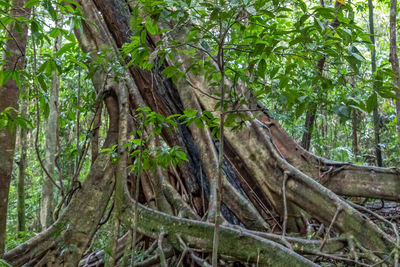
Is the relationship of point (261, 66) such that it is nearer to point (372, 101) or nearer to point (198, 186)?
point (372, 101)

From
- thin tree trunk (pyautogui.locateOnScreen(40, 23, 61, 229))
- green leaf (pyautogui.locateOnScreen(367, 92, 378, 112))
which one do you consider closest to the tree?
green leaf (pyautogui.locateOnScreen(367, 92, 378, 112))

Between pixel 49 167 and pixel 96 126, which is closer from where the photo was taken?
pixel 96 126

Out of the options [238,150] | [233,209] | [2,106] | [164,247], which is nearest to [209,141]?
[238,150]

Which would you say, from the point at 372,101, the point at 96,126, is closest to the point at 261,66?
the point at 372,101

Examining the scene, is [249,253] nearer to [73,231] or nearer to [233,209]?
[233,209]

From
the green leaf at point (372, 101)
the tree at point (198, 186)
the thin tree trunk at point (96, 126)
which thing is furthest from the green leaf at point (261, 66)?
the thin tree trunk at point (96, 126)

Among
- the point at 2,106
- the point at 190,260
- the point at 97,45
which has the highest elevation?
the point at 97,45

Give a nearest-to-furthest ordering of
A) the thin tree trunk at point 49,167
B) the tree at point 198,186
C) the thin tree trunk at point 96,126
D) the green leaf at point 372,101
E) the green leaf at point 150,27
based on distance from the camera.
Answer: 1. the green leaf at point 372,101
2. the green leaf at point 150,27
3. the tree at point 198,186
4. the thin tree trunk at point 96,126
5. the thin tree trunk at point 49,167

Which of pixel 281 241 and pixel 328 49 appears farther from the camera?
pixel 281 241

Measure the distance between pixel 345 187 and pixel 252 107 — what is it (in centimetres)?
199

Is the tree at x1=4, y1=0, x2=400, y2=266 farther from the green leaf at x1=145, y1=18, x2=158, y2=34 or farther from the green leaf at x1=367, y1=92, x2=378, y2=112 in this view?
the green leaf at x1=367, y1=92, x2=378, y2=112

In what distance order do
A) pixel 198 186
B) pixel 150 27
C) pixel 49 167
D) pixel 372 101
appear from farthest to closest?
pixel 49 167 → pixel 198 186 → pixel 150 27 → pixel 372 101

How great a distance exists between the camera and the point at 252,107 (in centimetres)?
195

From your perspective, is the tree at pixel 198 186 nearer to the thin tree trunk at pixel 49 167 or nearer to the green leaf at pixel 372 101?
the green leaf at pixel 372 101
